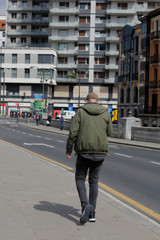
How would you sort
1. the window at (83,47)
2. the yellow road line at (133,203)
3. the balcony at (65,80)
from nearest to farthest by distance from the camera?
the yellow road line at (133,203) < the balcony at (65,80) < the window at (83,47)

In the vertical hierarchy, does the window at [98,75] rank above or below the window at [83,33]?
below

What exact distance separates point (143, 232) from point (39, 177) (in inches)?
191

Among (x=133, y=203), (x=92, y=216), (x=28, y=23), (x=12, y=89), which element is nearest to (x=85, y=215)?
(x=92, y=216)

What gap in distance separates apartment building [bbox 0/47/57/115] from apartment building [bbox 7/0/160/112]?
3453 millimetres

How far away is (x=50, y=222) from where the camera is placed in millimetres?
5754

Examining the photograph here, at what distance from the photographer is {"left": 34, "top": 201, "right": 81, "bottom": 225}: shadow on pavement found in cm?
619

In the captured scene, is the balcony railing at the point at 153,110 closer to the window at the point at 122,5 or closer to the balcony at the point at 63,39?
the balcony at the point at 63,39

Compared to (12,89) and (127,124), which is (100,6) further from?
(127,124)

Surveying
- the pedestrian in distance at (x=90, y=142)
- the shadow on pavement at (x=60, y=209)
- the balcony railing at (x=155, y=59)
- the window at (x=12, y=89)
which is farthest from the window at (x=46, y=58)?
the pedestrian in distance at (x=90, y=142)

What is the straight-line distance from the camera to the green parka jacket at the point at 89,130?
592 centimetres

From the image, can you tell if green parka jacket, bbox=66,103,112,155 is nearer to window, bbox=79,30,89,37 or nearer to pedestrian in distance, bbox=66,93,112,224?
pedestrian in distance, bbox=66,93,112,224

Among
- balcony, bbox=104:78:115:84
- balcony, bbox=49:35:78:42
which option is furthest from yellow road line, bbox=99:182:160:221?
balcony, bbox=49:35:78:42

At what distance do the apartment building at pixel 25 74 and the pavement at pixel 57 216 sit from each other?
7448cm

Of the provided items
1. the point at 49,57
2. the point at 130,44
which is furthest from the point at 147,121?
the point at 49,57
